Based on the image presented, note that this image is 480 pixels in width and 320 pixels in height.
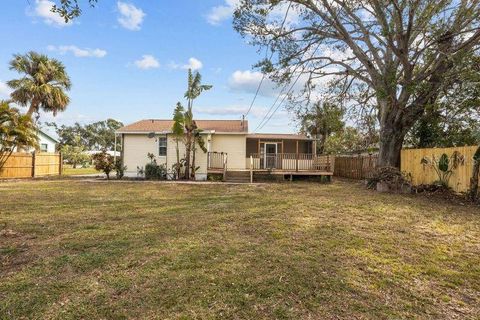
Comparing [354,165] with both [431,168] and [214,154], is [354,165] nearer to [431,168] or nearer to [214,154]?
[431,168]

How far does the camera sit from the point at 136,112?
2755 cm

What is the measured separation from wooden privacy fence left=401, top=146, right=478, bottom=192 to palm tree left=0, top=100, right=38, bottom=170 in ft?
63.9

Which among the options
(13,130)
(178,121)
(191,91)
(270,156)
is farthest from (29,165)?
(270,156)

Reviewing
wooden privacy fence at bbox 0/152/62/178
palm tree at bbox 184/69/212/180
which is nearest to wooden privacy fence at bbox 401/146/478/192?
palm tree at bbox 184/69/212/180

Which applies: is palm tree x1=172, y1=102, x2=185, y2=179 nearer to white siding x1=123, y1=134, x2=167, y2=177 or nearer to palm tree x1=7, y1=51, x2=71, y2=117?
white siding x1=123, y1=134, x2=167, y2=177

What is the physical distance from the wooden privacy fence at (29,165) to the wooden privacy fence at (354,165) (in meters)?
21.1

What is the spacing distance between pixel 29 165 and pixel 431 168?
22360mm

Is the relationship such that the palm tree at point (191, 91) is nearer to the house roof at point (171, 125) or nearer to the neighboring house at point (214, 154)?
the neighboring house at point (214, 154)

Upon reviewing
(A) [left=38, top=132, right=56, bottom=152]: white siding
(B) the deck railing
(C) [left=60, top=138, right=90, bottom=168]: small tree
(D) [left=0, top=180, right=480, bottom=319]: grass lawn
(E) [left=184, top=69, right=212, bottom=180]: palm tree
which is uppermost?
(E) [left=184, top=69, right=212, bottom=180]: palm tree

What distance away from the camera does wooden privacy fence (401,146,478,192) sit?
10.9 meters

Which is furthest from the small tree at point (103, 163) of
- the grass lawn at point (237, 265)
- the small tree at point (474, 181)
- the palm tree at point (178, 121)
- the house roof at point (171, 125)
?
the small tree at point (474, 181)

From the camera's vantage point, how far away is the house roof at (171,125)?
19.8 m

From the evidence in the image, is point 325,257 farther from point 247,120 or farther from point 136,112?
point 136,112

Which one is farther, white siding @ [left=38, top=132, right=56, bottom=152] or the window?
white siding @ [left=38, top=132, right=56, bottom=152]
